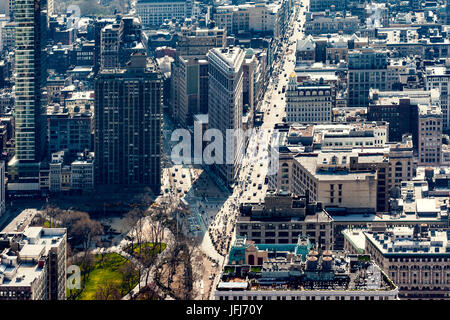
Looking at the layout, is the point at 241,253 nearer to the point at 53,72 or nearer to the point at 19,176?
the point at 19,176

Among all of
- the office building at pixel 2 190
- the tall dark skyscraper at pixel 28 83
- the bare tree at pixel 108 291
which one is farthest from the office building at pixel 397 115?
the bare tree at pixel 108 291

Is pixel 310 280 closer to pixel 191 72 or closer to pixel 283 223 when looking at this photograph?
pixel 283 223

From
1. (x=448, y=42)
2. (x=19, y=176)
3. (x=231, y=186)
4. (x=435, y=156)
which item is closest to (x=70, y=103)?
(x=19, y=176)

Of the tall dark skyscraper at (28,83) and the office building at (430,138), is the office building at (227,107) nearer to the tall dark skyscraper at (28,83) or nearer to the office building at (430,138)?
the tall dark skyscraper at (28,83)

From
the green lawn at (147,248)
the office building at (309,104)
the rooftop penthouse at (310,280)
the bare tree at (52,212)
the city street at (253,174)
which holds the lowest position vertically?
the green lawn at (147,248)

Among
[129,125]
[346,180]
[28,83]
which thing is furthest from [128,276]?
[28,83]

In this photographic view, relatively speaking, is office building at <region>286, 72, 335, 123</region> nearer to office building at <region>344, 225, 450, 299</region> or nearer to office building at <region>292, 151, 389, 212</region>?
office building at <region>292, 151, 389, 212</region>
